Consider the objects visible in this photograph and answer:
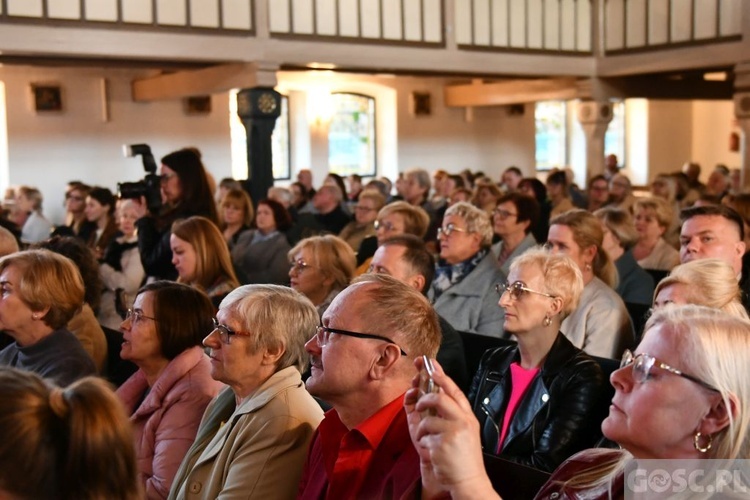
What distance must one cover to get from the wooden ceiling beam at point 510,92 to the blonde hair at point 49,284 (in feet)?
28.9

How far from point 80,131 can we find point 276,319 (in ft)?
33.1

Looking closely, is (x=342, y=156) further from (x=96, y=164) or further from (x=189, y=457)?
(x=189, y=457)

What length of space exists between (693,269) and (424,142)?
1233cm

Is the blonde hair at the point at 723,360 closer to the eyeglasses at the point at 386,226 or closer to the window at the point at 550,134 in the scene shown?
the eyeglasses at the point at 386,226

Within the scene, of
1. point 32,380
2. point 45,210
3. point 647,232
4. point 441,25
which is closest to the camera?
point 32,380

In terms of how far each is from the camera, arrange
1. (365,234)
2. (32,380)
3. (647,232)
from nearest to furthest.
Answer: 1. (32,380)
2. (647,232)
3. (365,234)

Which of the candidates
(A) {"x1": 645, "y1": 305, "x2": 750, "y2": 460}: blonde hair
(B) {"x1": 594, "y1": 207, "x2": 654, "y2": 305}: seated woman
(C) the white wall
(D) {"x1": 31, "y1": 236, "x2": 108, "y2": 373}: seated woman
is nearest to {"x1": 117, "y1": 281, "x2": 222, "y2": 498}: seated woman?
(D) {"x1": 31, "y1": 236, "x2": 108, "y2": 373}: seated woman

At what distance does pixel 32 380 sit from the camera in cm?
162

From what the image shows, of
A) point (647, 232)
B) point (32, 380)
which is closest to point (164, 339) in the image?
point (32, 380)

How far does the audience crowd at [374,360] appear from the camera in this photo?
1683mm

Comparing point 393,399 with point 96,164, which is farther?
point 96,164

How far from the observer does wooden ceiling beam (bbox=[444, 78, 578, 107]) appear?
1160 cm

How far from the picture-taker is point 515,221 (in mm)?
5684

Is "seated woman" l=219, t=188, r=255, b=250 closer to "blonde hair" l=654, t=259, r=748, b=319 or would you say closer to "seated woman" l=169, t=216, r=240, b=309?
"seated woman" l=169, t=216, r=240, b=309
